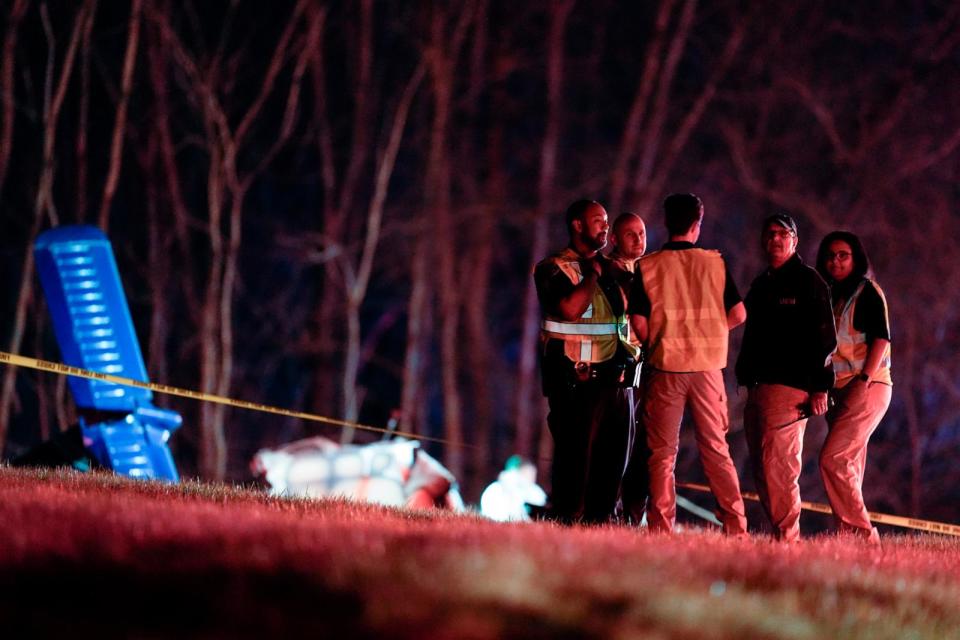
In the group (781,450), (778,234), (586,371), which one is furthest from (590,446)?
(778,234)

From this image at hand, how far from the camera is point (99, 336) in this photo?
1059cm

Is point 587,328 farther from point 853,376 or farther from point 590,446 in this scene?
point 853,376

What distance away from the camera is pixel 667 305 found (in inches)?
256

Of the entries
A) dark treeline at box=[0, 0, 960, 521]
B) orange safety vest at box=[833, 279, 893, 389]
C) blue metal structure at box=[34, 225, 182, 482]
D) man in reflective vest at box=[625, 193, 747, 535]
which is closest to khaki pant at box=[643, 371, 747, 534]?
man in reflective vest at box=[625, 193, 747, 535]

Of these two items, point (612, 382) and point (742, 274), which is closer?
point (612, 382)

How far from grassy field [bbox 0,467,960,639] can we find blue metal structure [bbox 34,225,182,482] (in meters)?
5.17

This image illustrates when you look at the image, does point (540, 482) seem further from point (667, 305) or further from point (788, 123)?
point (667, 305)

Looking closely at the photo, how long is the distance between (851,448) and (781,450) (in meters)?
0.64

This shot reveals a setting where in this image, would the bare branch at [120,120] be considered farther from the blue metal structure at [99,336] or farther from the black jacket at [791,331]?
the black jacket at [791,331]

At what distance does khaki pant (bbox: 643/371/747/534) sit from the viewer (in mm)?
6531

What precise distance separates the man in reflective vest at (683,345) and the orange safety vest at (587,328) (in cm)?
17

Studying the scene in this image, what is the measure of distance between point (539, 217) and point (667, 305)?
49.7 ft

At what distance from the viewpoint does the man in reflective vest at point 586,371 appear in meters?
6.40

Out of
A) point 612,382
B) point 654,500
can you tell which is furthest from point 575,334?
point 654,500
